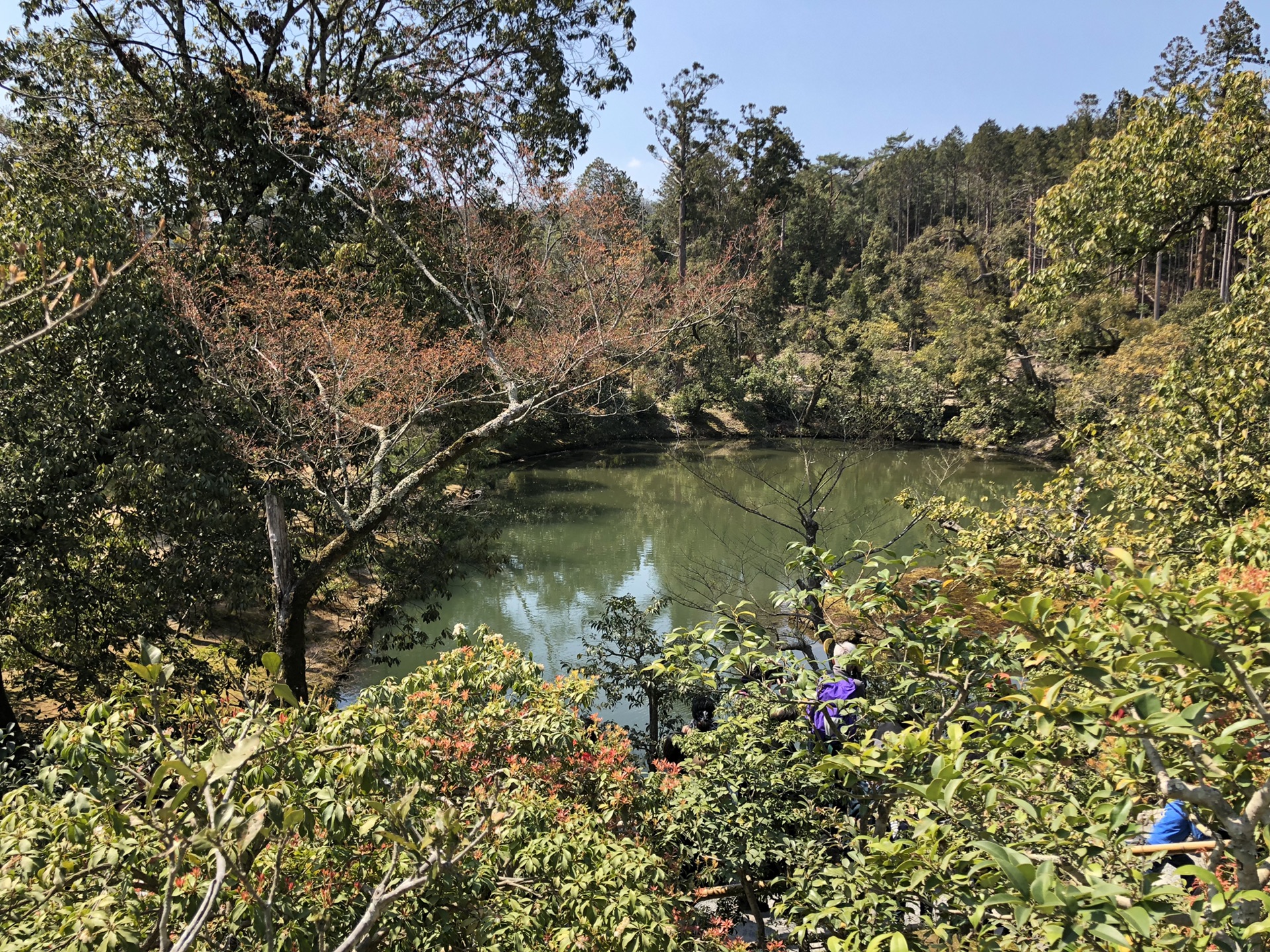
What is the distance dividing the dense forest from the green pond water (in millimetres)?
989

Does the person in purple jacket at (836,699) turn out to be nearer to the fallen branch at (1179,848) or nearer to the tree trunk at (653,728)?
the fallen branch at (1179,848)

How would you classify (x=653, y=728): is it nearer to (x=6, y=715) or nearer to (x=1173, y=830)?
(x=1173, y=830)

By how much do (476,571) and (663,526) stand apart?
4505 mm

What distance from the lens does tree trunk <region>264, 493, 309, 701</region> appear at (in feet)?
17.0

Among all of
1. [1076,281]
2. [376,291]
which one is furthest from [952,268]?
[376,291]

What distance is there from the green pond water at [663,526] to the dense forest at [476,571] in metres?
0.99

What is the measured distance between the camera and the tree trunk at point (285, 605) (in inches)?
205

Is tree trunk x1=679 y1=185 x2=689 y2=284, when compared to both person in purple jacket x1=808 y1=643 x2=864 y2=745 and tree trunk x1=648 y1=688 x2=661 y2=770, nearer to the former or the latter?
tree trunk x1=648 y1=688 x2=661 y2=770

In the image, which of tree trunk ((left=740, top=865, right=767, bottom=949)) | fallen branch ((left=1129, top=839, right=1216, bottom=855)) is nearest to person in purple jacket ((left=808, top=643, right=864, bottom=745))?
tree trunk ((left=740, top=865, right=767, bottom=949))

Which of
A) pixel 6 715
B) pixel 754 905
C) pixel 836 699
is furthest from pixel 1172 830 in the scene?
pixel 6 715

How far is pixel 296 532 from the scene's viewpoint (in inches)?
242

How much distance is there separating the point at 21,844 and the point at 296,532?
513 centimetres

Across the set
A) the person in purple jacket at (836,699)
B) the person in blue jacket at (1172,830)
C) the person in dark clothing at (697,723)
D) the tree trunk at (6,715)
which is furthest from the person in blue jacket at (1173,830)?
the tree trunk at (6,715)

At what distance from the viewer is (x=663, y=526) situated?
14258 millimetres
